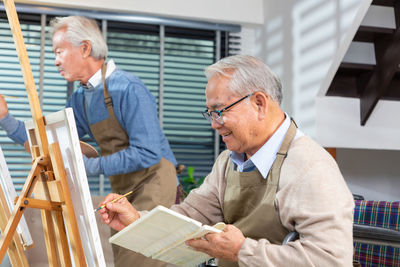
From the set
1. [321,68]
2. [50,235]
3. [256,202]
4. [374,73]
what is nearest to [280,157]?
[256,202]

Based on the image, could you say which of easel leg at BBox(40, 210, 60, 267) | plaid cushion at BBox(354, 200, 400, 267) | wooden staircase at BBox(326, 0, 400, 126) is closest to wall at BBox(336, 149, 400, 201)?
wooden staircase at BBox(326, 0, 400, 126)

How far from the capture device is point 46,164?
1481 millimetres

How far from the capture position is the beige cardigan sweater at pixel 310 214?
1333 millimetres

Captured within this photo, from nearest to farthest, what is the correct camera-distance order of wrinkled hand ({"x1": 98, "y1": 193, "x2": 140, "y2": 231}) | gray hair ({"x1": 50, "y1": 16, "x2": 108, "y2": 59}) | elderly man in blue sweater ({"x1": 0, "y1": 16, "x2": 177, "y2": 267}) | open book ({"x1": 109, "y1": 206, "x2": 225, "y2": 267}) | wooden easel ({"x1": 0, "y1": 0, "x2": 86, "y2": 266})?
open book ({"x1": 109, "y1": 206, "x2": 225, "y2": 267}) → wooden easel ({"x1": 0, "y1": 0, "x2": 86, "y2": 266}) → wrinkled hand ({"x1": 98, "y1": 193, "x2": 140, "y2": 231}) → elderly man in blue sweater ({"x1": 0, "y1": 16, "x2": 177, "y2": 267}) → gray hair ({"x1": 50, "y1": 16, "x2": 108, "y2": 59})

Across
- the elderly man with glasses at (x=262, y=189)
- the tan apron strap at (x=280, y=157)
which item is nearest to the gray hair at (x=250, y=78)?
the elderly man with glasses at (x=262, y=189)

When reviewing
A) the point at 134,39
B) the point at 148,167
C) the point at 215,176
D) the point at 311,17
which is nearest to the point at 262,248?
the point at 215,176

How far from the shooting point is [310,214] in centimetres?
137

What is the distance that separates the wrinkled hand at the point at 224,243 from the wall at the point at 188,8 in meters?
3.48

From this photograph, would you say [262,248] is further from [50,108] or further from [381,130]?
[50,108]

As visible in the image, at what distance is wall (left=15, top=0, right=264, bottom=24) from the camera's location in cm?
452

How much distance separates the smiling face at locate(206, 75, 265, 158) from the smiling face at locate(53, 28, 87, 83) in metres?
1.02

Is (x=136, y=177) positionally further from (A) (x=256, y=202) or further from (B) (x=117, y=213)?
(A) (x=256, y=202)

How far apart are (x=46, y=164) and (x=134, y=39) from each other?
3.51m

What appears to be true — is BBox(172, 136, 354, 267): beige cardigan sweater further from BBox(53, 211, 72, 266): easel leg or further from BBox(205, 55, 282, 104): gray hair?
BBox(53, 211, 72, 266): easel leg
